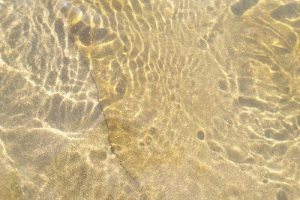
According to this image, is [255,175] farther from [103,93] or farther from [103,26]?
[103,26]

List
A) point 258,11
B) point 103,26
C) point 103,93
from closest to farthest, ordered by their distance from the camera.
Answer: point 103,93
point 103,26
point 258,11

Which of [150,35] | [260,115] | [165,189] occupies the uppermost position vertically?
[150,35]

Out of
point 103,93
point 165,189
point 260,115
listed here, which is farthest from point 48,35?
point 260,115

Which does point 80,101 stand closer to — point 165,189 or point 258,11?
point 165,189

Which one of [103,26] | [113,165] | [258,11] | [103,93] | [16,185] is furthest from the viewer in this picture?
[258,11]

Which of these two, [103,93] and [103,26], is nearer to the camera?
[103,93]

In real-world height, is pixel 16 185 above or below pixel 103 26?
below

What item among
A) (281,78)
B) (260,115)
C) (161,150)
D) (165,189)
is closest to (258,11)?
(281,78)
